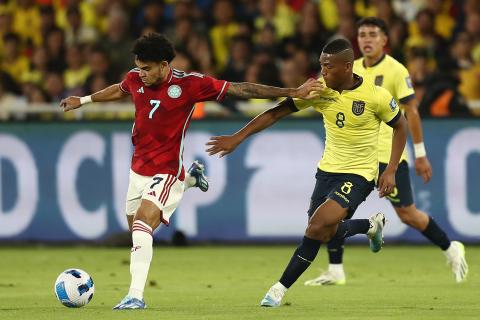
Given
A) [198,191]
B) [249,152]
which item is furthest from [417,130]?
[198,191]

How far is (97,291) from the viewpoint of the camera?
1127cm

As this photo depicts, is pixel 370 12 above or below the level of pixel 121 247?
above

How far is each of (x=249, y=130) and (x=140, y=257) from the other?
1309 millimetres

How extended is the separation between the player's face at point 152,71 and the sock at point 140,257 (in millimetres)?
1106

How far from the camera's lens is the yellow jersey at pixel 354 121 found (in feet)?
33.1

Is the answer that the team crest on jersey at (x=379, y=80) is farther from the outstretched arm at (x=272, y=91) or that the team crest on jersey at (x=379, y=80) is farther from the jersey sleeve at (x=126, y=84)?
the jersey sleeve at (x=126, y=84)

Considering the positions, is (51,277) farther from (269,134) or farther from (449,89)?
(449,89)

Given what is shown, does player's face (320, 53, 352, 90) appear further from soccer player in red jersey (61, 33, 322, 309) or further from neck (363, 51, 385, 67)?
neck (363, 51, 385, 67)

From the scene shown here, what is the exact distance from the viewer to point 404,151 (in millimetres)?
11898

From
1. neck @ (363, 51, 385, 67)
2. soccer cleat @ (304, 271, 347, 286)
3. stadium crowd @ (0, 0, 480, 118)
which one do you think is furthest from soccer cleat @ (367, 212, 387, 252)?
stadium crowd @ (0, 0, 480, 118)

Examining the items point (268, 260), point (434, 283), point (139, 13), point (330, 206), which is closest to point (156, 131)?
point (330, 206)

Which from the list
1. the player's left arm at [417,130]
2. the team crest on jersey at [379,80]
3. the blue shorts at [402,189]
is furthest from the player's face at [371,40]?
the blue shorts at [402,189]

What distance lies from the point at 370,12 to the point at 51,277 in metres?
7.59

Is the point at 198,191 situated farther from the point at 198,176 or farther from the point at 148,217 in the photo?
the point at 148,217
